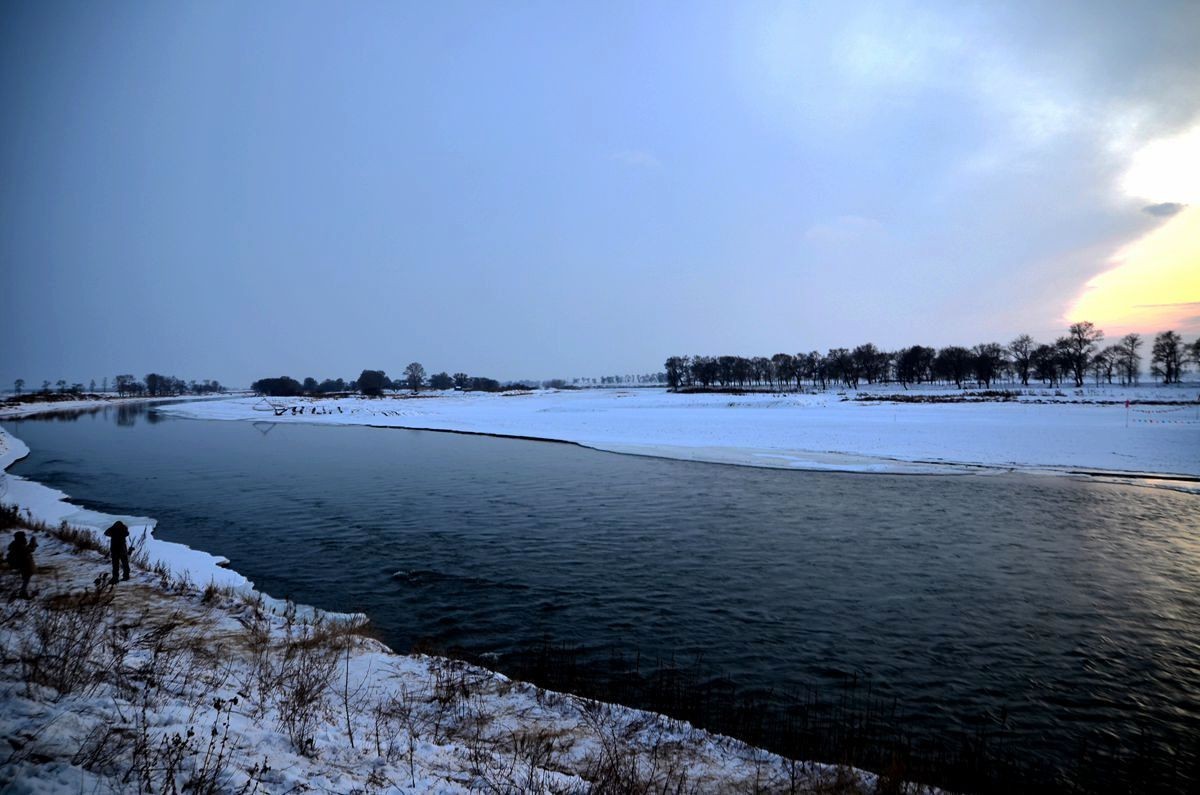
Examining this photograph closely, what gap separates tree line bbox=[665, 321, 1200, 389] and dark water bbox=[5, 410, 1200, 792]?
95829 millimetres

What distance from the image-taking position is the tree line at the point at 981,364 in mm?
98188

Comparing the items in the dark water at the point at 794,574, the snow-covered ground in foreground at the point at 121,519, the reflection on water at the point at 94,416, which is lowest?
the dark water at the point at 794,574

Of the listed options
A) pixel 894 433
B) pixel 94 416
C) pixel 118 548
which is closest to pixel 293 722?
pixel 118 548

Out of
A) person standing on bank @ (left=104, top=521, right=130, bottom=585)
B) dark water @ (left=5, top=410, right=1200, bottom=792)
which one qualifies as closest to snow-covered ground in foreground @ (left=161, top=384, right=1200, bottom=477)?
dark water @ (left=5, top=410, right=1200, bottom=792)

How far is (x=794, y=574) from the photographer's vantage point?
12797mm

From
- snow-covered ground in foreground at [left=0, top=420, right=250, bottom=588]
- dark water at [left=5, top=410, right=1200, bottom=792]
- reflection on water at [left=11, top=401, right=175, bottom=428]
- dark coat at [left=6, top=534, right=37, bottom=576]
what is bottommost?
dark water at [left=5, top=410, right=1200, bottom=792]

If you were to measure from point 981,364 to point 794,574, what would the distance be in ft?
355

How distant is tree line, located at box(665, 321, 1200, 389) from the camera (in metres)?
98.2

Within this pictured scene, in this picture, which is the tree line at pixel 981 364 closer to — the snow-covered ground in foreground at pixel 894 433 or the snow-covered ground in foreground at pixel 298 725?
the snow-covered ground in foreground at pixel 894 433

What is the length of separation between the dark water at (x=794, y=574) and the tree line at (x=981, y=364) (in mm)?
95829

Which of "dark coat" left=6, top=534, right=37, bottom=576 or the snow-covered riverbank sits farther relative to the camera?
"dark coat" left=6, top=534, right=37, bottom=576

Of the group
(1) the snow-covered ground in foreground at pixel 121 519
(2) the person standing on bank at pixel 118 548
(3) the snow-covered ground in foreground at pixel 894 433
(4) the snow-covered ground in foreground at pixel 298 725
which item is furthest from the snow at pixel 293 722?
(3) the snow-covered ground in foreground at pixel 894 433

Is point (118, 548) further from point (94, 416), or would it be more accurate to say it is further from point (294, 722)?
point (94, 416)

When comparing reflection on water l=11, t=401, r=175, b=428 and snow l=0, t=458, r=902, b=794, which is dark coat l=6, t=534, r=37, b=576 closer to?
snow l=0, t=458, r=902, b=794
